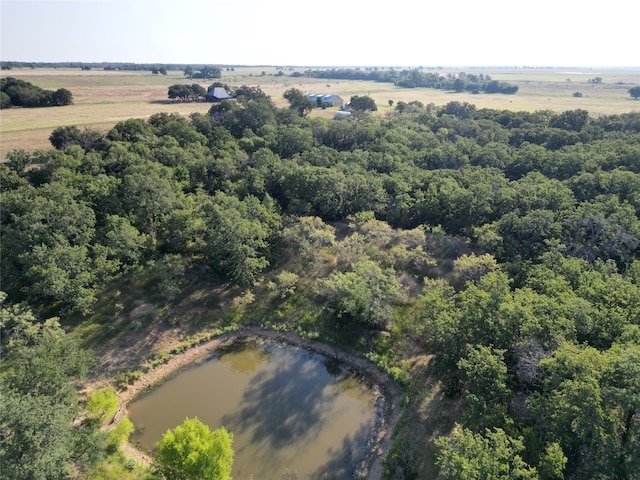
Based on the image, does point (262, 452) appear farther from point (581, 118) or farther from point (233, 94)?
point (233, 94)

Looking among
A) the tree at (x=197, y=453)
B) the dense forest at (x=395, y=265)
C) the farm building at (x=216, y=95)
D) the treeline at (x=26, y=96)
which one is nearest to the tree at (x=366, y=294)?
the dense forest at (x=395, y=265)

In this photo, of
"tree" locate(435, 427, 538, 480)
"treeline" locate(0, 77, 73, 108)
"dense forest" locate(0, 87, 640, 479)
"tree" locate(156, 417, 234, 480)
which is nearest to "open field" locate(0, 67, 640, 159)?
"treeline" locate(0, 77, 73, 108)

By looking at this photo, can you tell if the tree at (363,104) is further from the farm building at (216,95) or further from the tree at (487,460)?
the tree at (487,460)

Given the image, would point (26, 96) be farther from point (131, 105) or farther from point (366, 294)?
point (366, 294)

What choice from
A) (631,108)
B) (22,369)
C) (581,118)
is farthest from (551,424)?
(631,108)

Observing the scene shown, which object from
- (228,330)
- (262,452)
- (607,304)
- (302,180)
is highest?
(302,180)

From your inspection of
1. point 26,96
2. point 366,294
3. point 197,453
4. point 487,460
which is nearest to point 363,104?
point 26,96

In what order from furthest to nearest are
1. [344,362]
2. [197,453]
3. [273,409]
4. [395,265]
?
[395,265] < [344,362] < [273,409] < [197,453]
